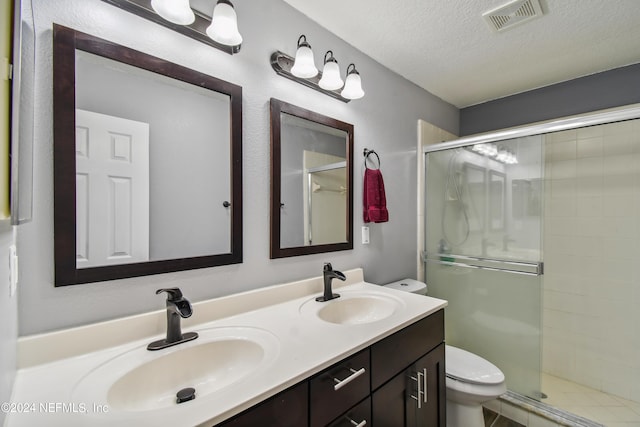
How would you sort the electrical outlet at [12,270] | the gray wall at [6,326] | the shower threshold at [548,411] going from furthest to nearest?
the shower threshold at [548,411]
the electrical outlet at [12,270]
the gray wall at [6,326]

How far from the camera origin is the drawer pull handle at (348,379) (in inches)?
31.8

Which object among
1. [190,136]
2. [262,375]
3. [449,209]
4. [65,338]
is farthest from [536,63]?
[65,338]

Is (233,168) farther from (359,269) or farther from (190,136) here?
(359,269)

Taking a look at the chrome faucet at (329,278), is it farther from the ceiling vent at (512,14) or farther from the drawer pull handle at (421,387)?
the ceiling vent at (512,14)

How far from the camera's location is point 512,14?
4.65ft

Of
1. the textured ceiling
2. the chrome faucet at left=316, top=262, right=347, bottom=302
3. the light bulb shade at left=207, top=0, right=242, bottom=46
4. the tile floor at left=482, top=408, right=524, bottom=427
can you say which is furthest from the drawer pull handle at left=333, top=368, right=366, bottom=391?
the textured ceiling

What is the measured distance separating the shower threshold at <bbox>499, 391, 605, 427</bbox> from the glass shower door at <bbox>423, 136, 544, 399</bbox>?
58mm

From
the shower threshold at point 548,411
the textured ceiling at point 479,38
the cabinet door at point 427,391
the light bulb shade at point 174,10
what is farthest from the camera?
the shower threshold at point 548,411

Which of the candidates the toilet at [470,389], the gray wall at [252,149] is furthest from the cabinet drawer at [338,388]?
the toilet at [470,389]

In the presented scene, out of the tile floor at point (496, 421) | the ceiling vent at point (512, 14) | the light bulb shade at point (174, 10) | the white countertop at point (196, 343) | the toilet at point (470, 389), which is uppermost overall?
the ceiling vent at point (512, 14)

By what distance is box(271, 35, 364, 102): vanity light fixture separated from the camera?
1265mm

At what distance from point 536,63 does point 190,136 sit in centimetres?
226

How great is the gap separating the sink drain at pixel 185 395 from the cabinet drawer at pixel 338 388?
338 mm

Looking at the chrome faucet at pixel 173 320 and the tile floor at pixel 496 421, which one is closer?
the chrome faucet at pixel 173 320
